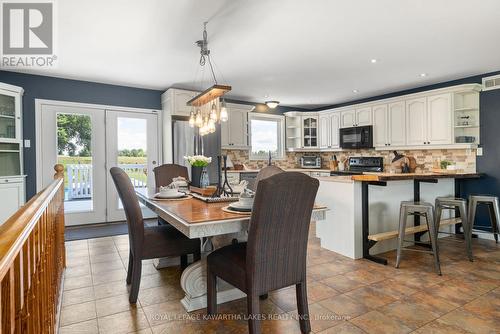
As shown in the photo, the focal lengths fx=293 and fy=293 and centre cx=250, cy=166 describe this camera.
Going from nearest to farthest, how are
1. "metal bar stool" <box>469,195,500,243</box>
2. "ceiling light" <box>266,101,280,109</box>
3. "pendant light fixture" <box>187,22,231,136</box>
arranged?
"pendant light fixture" <box>187,22,231,136</box>, "metal bar stool" <box>469,195,500,243</box>, "ceiling light" <box>266,101,280,109</box>

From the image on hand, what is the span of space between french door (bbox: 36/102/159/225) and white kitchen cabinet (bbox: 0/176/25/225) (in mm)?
383

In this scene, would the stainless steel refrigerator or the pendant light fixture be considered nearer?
the pendant light fixture

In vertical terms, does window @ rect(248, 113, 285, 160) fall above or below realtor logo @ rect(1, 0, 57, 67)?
below

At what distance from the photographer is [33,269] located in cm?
99

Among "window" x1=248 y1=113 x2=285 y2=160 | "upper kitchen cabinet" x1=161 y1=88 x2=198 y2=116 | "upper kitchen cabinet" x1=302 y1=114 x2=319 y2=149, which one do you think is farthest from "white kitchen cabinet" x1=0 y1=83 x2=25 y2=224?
"upper kitchen cabinet" x1=302 y1=114 x2=319 y2=149

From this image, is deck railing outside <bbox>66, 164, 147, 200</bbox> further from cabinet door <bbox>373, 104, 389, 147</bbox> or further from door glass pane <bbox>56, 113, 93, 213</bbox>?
cabinet door <bbox>373, 104, 389, 147</bbox>

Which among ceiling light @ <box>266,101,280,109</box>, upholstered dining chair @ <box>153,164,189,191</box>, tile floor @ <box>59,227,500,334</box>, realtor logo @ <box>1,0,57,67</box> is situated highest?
realtor logo @ <box>1,0,57,67</box>

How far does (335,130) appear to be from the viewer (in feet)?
21.1

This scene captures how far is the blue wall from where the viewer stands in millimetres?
4430

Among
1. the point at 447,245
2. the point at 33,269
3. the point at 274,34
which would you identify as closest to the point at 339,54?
the point at 274,34

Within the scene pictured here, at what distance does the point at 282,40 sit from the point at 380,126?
321 cm

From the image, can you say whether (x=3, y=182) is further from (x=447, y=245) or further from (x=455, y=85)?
(x=455, y=85)

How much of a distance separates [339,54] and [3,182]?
15.4 ft

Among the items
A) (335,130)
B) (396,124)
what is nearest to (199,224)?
(396,124)
